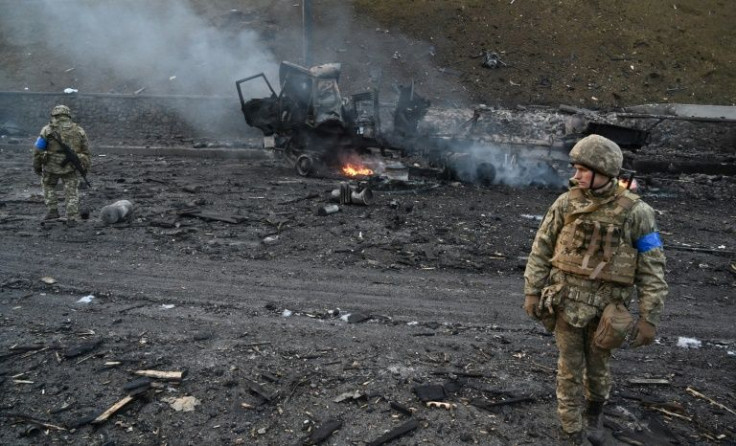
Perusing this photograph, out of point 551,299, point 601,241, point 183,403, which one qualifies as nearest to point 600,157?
point 601,241

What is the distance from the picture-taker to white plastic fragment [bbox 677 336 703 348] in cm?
557

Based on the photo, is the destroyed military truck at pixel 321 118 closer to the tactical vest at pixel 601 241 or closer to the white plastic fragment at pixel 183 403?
the white plastic fragment at pixel 183 403

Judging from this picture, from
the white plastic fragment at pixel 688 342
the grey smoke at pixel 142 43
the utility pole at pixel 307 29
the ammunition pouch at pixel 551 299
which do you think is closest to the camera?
the ammunition pouch at pixel 551 299

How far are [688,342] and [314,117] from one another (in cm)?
913

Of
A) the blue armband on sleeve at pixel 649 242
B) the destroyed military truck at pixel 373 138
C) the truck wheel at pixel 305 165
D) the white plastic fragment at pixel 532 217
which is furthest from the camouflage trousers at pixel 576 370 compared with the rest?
the truck wheel at pixel 305 165

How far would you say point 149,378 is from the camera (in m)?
4.72

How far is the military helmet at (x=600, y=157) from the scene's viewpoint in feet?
11.9

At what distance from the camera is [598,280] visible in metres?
3.75

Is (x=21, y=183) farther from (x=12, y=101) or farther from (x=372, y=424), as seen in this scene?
(x=372, y=424)

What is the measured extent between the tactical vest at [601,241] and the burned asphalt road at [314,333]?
1430mm

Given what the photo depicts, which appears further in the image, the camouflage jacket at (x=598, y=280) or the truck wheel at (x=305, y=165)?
the truck wheel at (x=305, y=165)

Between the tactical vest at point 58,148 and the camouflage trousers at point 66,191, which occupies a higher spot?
the tactical vest at point 58,148

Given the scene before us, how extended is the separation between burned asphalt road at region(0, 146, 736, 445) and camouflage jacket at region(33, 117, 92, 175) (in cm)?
102

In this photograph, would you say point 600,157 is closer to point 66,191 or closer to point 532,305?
point 532,305
